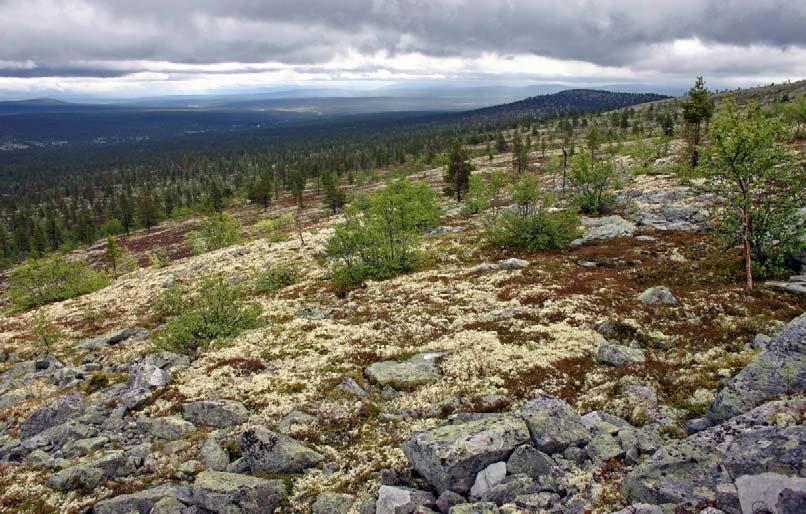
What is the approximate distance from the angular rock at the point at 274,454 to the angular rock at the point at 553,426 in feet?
20.8

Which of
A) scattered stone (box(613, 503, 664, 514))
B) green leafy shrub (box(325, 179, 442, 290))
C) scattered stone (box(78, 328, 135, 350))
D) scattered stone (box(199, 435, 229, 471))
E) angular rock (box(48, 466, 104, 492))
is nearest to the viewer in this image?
scattered stone (box(613, 503, 664, 514))

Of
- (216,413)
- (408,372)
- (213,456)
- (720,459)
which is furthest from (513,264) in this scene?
(720,459)

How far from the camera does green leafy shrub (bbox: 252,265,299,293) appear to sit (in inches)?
1762

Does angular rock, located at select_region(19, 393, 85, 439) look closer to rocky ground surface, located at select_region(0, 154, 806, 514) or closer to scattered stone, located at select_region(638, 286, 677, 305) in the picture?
rocky ground surface, located at select_region(0, 154, 806, 514)

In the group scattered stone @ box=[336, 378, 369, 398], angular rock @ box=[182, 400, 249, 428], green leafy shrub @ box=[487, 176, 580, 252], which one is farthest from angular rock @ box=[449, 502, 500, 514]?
green leafy shrub @ box=[487, 176, 580, 252]

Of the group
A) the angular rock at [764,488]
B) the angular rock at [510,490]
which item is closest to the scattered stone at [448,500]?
the angular rock at [510,490]

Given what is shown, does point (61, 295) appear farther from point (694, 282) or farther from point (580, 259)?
point (694, 282)

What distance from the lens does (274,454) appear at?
13.3 metres

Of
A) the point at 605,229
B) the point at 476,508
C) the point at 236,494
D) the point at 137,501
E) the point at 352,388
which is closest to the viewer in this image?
the point at 476,508

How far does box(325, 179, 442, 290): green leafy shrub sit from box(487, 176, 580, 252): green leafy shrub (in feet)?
29.5

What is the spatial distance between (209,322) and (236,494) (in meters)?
18.7

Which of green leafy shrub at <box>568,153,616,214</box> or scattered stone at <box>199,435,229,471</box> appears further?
green leafy shrub at <box>568,153,616,214</box>

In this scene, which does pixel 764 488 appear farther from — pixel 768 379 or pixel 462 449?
pixel 768 379

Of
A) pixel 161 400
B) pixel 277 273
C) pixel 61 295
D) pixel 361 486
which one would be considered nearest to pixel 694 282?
pixel 361 486
